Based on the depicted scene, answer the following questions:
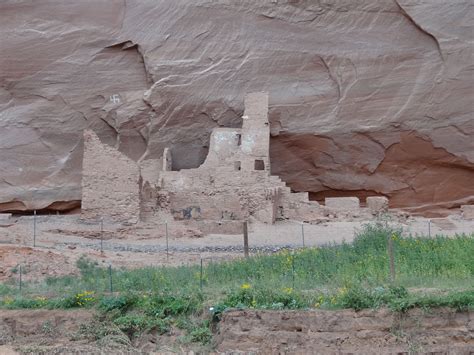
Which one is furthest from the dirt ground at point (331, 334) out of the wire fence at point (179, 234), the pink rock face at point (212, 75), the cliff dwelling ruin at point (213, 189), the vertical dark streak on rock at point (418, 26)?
the vertical dark streak on rock at point (418, 26)

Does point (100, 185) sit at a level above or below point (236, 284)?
above

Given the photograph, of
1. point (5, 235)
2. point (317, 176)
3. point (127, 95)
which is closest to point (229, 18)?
point (127, 95)

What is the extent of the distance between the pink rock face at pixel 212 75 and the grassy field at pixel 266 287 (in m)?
9.18

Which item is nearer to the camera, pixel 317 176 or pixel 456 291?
pixel 456 291

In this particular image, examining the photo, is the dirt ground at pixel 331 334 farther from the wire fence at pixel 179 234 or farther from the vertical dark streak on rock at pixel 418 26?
the vertical dark streak on rock at pixel 418 26

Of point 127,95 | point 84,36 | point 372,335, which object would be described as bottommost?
point 372,335

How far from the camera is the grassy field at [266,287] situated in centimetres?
1080

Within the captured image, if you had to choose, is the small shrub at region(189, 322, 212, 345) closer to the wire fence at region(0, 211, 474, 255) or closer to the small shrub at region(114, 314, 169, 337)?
the small shrub at region(114, 314, 169, 337)

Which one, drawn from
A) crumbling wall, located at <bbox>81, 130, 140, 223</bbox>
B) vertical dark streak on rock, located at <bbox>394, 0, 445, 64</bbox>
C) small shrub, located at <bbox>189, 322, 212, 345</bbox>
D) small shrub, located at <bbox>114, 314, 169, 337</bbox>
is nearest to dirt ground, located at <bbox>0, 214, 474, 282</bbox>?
crumbling wall, located at <bbox>81, 130, 140, 223</bbox>

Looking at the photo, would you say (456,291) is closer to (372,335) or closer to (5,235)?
(372,335)

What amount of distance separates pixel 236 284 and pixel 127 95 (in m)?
12.4

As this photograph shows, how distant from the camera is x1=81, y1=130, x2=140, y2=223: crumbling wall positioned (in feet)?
68.9

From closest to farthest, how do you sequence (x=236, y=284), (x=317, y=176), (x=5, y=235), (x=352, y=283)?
(x=352, y=283)
(x=236, y=284)
(x=5, y=235)
(x=317, y=176)

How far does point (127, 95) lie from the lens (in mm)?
23656
